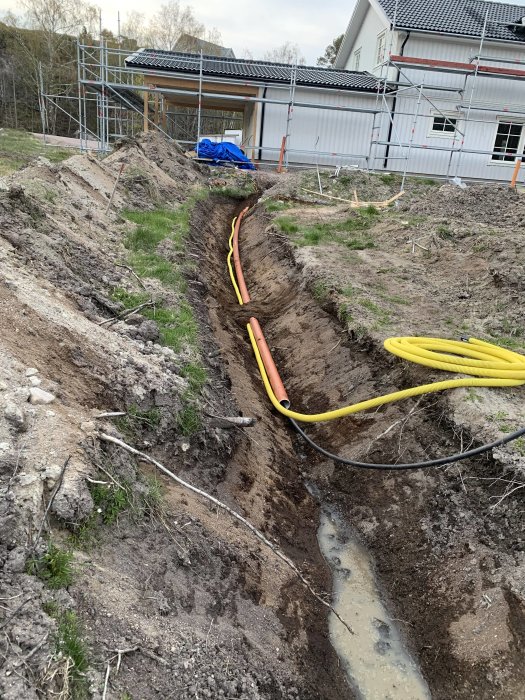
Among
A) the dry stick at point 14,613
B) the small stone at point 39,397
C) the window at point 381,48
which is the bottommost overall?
the dry stick at point 14,613

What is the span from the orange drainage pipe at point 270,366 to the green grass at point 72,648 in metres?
4.34

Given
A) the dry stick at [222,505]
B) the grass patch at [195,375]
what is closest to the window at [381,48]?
the grass patch at [195,375]

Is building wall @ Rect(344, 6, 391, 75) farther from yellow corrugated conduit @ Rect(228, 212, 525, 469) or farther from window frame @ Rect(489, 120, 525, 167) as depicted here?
yellow corrugated conduit @ Rect(228, 212, 525, 469)

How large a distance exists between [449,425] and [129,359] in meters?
3.27

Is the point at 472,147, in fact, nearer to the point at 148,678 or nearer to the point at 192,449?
the point at 192,449

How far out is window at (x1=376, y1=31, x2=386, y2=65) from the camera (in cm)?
2304

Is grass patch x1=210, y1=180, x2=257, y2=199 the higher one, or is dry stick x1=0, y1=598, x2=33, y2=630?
grass patch x1=210, y1=180, x2=257, y2=199

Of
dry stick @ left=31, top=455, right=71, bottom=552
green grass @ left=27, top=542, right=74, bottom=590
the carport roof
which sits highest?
the carport roof

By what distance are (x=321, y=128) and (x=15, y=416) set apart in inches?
861

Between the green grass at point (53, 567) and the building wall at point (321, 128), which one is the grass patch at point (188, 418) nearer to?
the green grass at point (53, 567)

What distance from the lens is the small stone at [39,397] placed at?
363 centimetres

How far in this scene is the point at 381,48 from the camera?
23.5 metres

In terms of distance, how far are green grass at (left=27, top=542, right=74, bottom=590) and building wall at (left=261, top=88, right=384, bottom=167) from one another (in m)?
21.3

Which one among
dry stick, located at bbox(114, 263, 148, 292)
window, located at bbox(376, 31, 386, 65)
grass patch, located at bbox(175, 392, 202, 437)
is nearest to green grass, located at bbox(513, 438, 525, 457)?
grass patch, located at bbox(175, 392, 202, 437)
